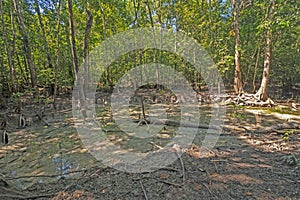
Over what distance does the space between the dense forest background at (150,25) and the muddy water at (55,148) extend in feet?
12.6

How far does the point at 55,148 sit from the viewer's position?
5.42 metres

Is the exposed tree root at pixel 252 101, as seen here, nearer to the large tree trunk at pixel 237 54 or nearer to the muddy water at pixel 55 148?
the large tree trunk at pixel 237 54

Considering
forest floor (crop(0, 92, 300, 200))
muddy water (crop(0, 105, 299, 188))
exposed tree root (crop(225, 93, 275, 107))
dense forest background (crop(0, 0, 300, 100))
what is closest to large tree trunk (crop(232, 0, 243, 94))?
dense forest background (crop(0, 0, 300, 100))

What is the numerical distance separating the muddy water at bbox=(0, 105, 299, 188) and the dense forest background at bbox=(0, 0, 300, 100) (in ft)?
12.6

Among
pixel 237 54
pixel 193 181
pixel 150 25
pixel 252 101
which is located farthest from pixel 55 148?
pixel 150 25

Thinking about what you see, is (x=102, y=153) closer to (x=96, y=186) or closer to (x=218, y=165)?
(x=96, y=186)

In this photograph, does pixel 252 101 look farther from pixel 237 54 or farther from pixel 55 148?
A: pixel 55 148

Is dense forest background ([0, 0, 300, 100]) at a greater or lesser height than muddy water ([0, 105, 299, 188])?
greater

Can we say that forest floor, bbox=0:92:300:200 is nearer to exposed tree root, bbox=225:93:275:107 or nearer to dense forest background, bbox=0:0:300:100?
exposed tree root, bbox=225:93:275:107

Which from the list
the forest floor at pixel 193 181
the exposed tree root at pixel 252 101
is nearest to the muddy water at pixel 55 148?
the forest floor at pixel 193 181

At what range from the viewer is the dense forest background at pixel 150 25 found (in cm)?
1094

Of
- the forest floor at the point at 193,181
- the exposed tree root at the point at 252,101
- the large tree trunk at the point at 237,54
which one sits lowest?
the forest floor at the point at 193,181

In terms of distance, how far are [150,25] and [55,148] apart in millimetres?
12319

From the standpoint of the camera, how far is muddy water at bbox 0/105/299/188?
3.99m
